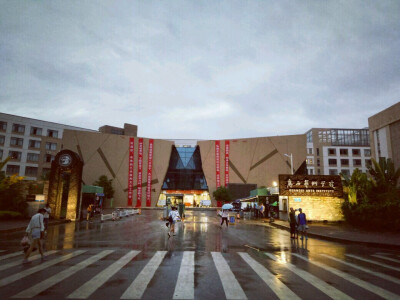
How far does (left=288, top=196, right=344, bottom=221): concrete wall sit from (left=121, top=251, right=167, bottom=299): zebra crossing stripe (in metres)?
21.3

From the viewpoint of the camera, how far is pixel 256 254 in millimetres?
10516

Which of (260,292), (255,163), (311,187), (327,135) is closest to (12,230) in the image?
(260,292)

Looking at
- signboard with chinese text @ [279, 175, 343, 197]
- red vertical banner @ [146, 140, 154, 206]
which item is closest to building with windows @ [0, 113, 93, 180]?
red vertical banner @ [146, 140, 154, 206]

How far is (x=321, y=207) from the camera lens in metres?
27.0

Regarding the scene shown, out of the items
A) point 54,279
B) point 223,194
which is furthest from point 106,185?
point 54,279

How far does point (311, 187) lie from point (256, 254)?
62.3ft

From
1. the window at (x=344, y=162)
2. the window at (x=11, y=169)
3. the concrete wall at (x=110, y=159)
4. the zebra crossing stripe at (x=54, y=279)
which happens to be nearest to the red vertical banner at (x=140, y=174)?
the concrete wall at (x=110, y=159)

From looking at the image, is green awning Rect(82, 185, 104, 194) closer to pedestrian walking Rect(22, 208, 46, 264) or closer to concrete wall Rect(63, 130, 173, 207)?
pedestrian walking Rect(22, 208, 46, 264)

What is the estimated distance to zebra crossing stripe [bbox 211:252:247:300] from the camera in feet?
17.9

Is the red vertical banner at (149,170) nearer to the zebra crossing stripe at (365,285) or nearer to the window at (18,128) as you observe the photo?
the window at (18,128)

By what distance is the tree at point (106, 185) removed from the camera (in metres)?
63.5

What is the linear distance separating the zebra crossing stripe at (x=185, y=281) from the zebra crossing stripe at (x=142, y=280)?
713mm

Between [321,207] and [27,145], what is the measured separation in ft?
209

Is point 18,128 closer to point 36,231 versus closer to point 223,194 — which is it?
point 223,194
